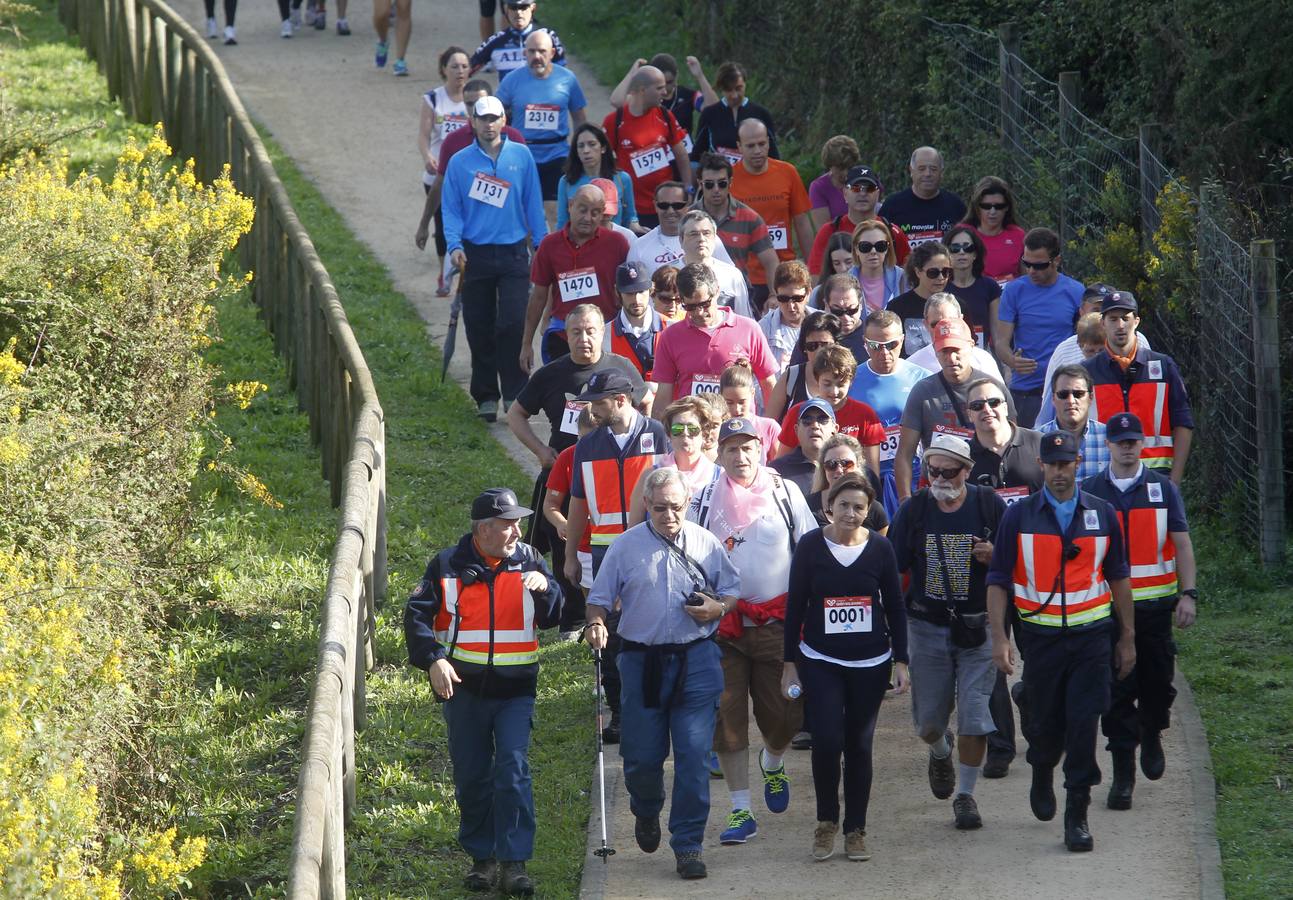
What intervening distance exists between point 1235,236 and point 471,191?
17.3 feet

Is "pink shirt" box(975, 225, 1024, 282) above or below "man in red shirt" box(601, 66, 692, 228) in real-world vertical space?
below

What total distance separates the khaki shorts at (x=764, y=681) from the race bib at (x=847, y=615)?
549mm

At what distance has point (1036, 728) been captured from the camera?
8.45 metres

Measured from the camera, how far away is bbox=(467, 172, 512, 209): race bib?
13.6 m

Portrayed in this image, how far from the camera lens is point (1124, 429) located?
876cm

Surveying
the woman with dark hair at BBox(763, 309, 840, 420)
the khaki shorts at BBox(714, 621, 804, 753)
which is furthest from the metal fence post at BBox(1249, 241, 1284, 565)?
the khaki shorts at BBox(714, 621, 804, 753)

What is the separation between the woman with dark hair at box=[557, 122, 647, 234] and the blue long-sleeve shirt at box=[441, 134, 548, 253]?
0.80 ft

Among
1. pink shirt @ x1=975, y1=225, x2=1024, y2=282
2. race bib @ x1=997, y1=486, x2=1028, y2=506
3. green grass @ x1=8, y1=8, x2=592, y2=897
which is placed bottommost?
green grass @ x1=8, y1=8, x2=592, y2=897

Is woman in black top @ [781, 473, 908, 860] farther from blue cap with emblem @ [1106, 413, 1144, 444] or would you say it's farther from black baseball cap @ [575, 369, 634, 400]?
black baseball cap @ [575, 369, 634, 400]

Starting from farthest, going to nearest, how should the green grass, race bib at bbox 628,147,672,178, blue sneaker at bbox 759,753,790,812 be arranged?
1. race bib at bbox 628,147,672,178
2. the green grass
3. blue sneaker at bbox 759,753,790,812

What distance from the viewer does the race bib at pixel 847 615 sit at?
8273 millimetres

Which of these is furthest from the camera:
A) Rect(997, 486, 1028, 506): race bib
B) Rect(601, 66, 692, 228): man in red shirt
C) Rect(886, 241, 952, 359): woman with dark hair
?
Rect(601, 66, 692, 228): man in red shirt

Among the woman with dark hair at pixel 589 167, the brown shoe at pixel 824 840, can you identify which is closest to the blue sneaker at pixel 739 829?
the brown shoe at pixel 824 840

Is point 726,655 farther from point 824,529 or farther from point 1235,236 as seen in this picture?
point 1235,236
